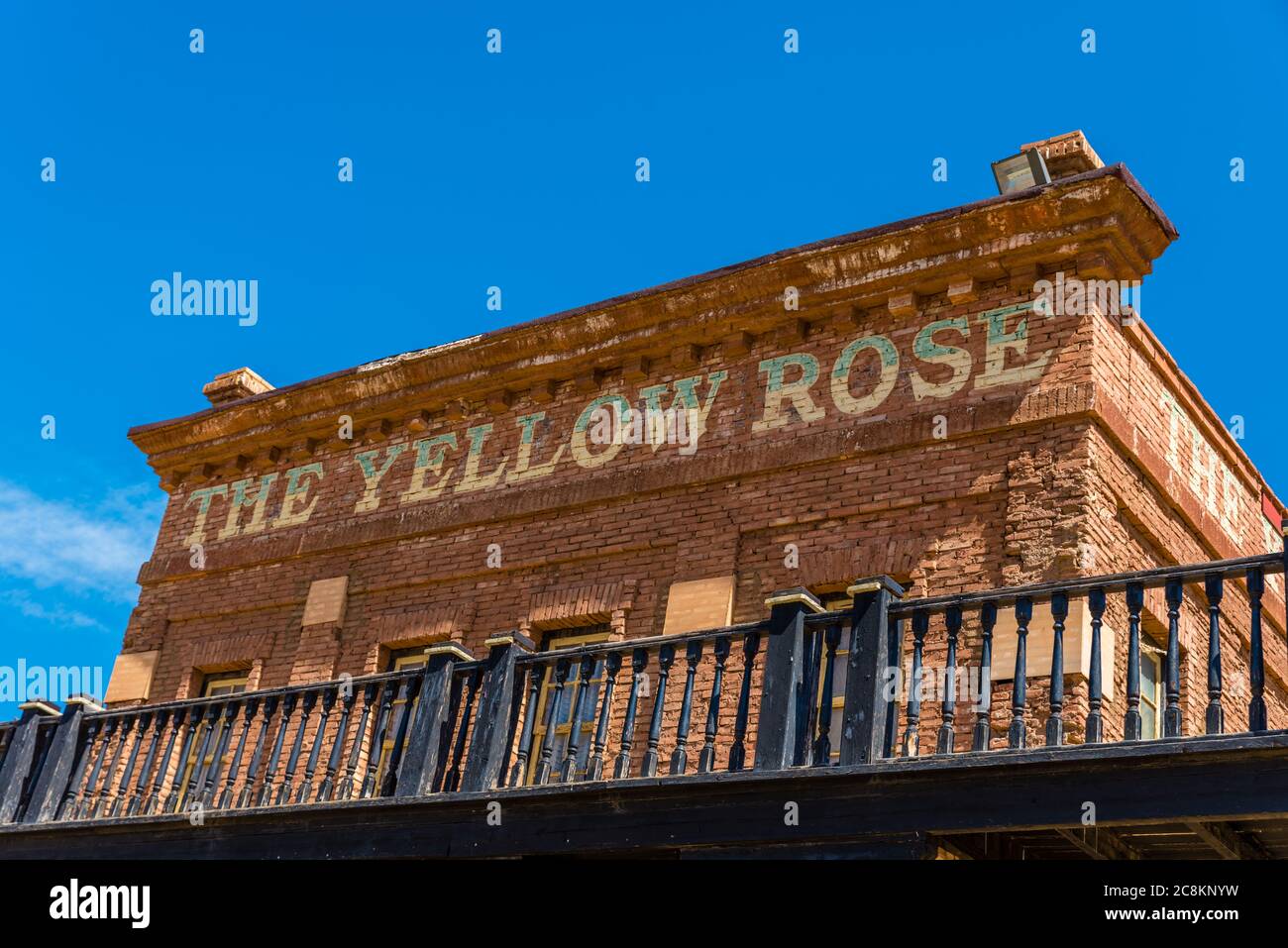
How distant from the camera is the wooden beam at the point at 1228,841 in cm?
760

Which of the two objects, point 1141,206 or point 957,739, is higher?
point 1141,206

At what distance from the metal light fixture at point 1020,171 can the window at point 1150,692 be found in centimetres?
372

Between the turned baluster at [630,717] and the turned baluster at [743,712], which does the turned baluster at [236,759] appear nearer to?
the turned baluster at [630,717]

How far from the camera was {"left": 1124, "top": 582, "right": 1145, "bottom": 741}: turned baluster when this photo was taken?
750cm

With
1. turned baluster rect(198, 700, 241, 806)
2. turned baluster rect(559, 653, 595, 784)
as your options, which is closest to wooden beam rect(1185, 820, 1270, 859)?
turned baluster rect(559, 653, 595, 784)

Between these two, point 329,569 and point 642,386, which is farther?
point 329,569

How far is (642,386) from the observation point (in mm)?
13227

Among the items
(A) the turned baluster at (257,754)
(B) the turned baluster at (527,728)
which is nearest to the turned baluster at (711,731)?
(B) the turned baluster at (527,728)

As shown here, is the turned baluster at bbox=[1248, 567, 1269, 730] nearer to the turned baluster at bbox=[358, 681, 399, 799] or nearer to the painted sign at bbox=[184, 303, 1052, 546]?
the painted sign at bbox=[184, 303, 1052, 546]

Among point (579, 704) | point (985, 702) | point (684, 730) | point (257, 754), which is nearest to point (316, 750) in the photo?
point (257, 754)
